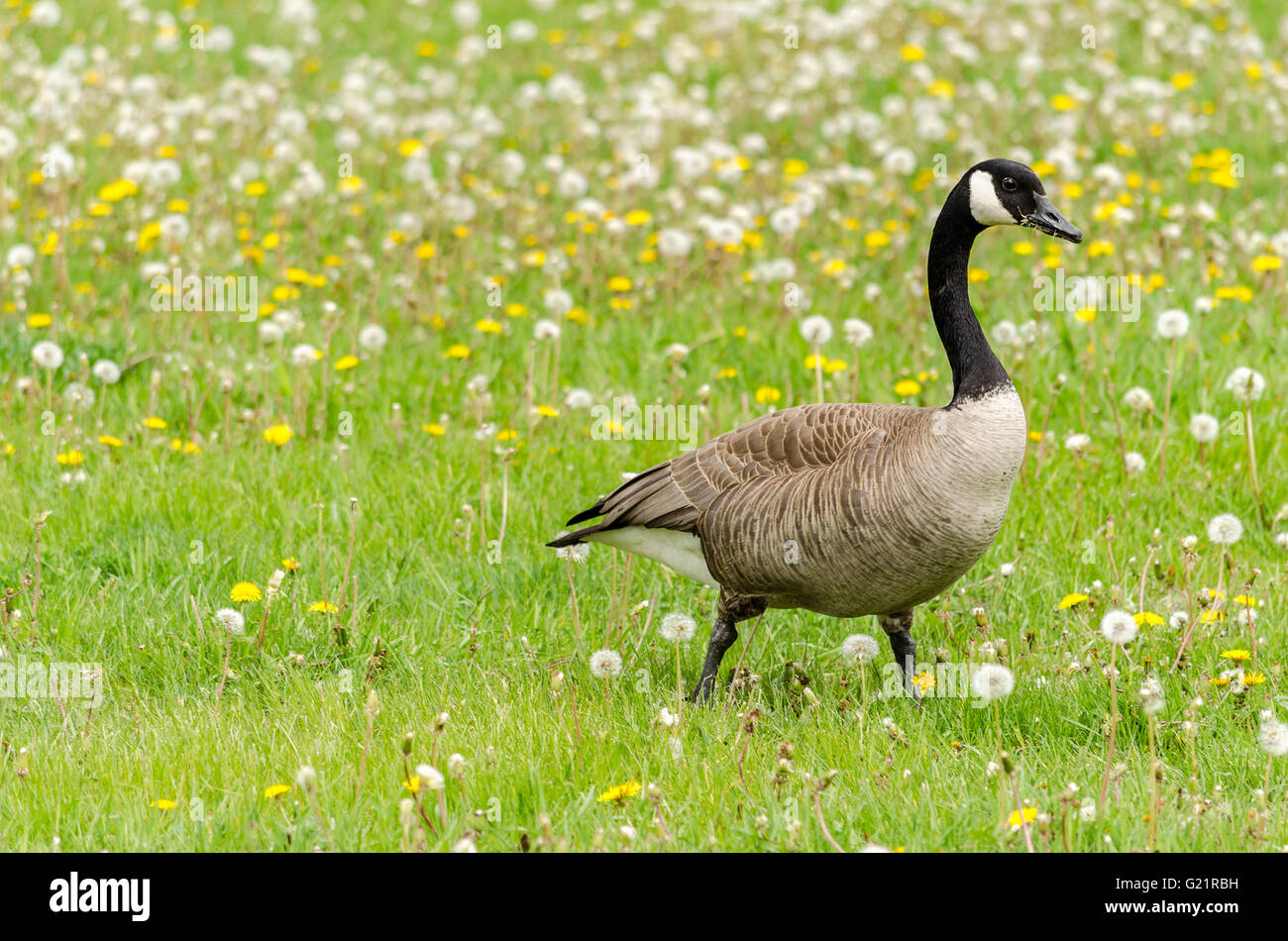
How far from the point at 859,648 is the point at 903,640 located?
0.24 m

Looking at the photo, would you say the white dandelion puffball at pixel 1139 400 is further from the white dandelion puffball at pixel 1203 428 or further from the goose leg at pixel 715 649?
the goose leg at pixel 715 649

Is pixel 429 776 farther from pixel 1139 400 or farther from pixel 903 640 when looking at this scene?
pixel 1139 400

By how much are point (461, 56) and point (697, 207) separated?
3.65m

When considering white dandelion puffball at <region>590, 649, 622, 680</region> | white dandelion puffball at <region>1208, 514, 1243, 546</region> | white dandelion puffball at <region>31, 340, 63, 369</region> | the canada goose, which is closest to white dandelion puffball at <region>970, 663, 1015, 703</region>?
the canada goose

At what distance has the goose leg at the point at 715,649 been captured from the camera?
5.23 metres

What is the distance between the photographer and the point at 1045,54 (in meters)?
13.1

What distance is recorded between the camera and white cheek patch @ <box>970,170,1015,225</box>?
4934 millimetres

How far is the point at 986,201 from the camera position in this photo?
16.3ft

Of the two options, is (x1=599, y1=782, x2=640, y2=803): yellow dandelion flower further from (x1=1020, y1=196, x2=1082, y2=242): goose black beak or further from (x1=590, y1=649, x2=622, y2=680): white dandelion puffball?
(x1=1020, y1=196, x2=1082, y2=242): goose black beak

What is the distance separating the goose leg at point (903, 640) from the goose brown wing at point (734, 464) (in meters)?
0.71

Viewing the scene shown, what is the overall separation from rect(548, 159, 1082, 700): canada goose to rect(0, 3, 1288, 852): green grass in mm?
361

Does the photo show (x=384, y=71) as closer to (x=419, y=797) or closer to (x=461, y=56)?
(x=461, y=56)

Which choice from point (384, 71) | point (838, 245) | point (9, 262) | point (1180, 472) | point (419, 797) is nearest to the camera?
point (419, 797)

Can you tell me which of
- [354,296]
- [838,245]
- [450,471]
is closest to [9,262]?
[354,296]
